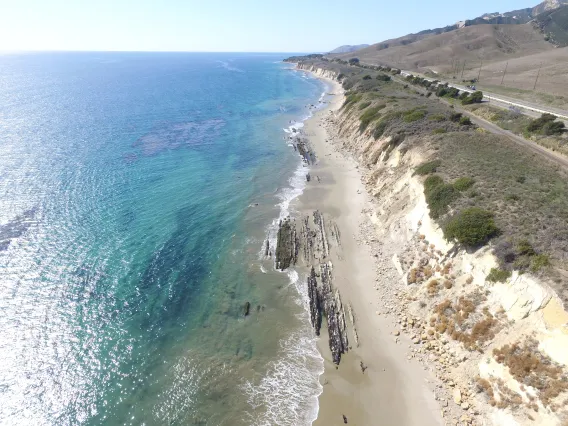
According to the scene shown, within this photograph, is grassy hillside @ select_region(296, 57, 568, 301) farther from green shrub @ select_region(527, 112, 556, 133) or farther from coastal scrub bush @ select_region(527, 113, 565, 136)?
green shrub @ select_region(527, 112, 556, 133)

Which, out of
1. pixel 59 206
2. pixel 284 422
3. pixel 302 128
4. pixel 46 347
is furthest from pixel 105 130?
pixel 284 422

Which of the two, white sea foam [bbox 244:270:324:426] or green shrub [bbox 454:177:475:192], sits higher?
green shrub [bbox 454:177:475:192]

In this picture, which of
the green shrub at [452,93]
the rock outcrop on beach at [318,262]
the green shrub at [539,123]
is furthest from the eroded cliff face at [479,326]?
the green shrub at [452,93]

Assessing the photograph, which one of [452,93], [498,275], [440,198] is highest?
[452,93]

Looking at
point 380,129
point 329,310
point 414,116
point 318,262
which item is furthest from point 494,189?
point 380,129

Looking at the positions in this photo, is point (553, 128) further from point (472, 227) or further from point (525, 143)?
point (472, 227)

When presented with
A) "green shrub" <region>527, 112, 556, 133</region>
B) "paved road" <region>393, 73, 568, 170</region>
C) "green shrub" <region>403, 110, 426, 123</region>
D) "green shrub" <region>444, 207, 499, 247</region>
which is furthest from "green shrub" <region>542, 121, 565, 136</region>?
"green shrub" <region>444, 207, 499, 247</region>
